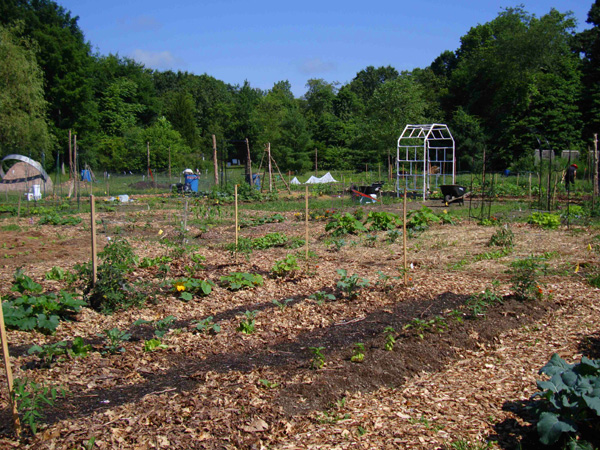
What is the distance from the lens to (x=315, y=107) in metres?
62.2

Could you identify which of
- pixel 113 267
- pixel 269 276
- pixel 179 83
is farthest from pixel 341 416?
pixel 179 83

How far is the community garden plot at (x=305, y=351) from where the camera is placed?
367 centimetres

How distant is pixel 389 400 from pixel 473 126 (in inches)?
1564

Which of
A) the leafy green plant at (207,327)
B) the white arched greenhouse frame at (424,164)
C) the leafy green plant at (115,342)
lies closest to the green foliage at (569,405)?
the leafy green plant at (207,327)

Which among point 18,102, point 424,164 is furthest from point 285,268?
point 18,102

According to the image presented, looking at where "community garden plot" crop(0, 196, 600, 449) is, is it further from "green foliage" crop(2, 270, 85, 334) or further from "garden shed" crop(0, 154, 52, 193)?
"garden shed" crop(0, 154, 52, 193)

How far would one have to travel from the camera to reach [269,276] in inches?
320

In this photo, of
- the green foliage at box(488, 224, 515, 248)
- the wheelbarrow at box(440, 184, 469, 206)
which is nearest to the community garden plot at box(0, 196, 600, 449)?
the green foliage at box(488, 224, 515, 248)

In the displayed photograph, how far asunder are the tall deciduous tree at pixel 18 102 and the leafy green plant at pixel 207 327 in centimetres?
2675

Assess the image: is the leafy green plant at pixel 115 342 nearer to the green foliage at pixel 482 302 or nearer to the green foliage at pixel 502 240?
the green foliage at pixel 482 302

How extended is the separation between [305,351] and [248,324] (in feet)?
2.96

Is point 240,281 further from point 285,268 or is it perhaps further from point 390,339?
point 390,339

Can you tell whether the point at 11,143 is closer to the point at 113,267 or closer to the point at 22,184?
the point at 22,184

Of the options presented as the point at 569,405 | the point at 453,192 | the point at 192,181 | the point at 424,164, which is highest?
the point at 424,164
